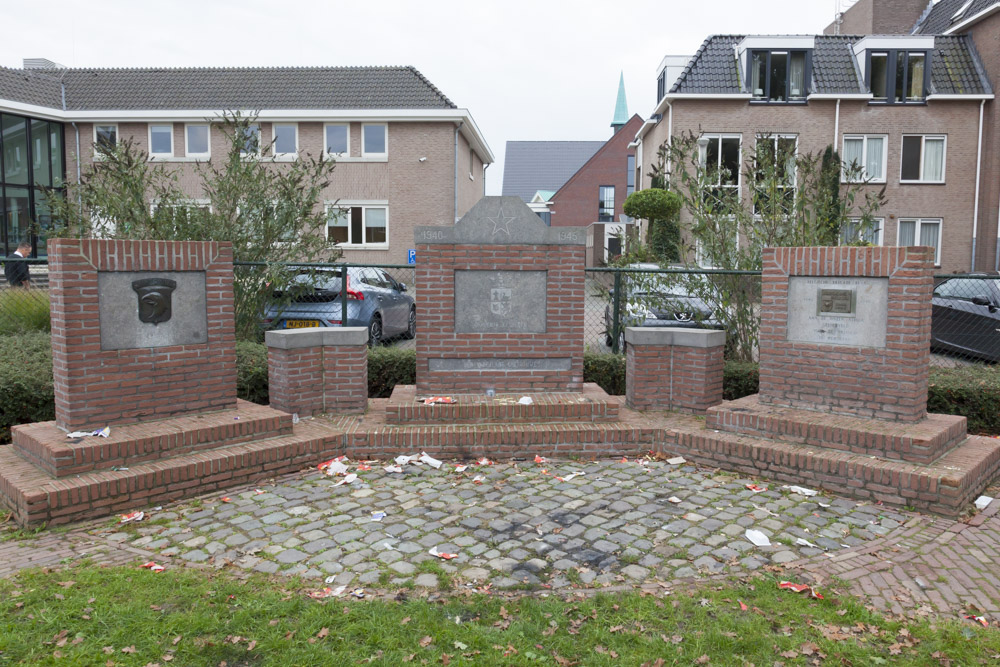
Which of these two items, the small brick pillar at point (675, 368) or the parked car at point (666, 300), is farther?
the parked car at point (666, 300)

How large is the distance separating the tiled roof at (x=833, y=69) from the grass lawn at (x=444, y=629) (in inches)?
1016

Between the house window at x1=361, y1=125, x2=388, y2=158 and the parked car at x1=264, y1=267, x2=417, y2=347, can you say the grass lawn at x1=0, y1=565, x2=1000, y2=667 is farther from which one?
the house window at x1=361, y1=125, x2=388, y2=158

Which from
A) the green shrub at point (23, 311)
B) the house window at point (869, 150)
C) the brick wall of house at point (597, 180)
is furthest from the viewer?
the brick wall of house at point (597, 180)

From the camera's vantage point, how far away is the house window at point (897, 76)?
27.0 metres

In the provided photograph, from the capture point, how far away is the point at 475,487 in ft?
18.7

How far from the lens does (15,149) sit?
27547mm

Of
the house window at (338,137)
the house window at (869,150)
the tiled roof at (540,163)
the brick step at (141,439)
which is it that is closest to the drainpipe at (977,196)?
the house window at (869,150)

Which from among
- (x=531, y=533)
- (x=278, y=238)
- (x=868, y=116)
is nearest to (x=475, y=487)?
(x=531, y=533)

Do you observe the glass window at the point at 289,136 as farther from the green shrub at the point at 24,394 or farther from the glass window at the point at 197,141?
the green shrub at the point at 24,394

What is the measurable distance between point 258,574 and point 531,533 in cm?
167

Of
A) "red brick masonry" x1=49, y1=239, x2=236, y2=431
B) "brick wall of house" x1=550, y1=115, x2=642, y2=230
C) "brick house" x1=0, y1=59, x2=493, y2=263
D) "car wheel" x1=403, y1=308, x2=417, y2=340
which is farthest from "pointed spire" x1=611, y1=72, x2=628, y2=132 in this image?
"red brick masonry" x1=49, y1=239, x2=236, y2=431

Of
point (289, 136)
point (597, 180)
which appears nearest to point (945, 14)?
point (597, 180)

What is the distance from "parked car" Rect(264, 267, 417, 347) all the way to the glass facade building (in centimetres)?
2027

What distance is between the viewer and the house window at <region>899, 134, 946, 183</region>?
27.6 m
